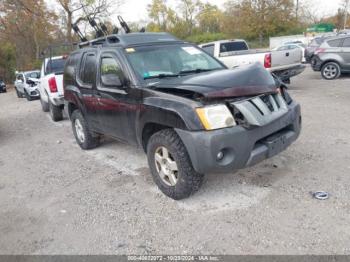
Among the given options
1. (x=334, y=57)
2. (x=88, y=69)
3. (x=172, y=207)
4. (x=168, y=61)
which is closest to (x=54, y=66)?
(x=88, y=69)

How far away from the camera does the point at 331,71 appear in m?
12.9

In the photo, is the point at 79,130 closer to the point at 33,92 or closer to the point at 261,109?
the point at 261,109

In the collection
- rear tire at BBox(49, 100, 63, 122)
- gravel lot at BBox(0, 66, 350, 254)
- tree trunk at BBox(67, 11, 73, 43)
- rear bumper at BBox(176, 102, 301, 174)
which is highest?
tree trunk at BBox(67, 11, 73, 43)

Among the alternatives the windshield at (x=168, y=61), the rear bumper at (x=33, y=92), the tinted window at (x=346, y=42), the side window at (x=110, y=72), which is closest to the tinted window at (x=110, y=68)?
the side window at (x=110, y=72)

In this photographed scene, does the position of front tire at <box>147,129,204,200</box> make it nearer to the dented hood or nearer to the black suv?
the black suv

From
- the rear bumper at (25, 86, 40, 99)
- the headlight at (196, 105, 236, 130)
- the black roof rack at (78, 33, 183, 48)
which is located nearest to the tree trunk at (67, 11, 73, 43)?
the rear bumper at (25, 86, 40, 99)

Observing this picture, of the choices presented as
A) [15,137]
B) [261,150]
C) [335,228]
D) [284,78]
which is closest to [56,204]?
[261,150]

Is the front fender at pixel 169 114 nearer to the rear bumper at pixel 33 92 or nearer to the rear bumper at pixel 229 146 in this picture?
the rear bumper at pixel 229 146

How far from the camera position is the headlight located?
11.0 feet

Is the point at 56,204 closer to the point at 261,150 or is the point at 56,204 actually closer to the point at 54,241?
the point at 54,241

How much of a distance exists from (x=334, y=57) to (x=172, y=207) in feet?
36.7

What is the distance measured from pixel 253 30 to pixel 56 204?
42908 millimetres

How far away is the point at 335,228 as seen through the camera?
3.17 meters

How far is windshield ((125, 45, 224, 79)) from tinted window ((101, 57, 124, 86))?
0.22 meters
